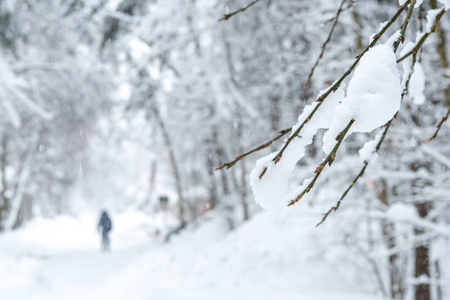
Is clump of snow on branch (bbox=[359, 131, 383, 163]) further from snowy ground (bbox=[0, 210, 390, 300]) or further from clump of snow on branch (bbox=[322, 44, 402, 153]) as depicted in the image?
snowy ground (bbox=[0, 210, 390, 300])

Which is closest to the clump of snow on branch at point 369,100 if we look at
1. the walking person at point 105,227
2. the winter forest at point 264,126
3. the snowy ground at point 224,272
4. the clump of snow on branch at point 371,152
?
the winter forest at point 264,126

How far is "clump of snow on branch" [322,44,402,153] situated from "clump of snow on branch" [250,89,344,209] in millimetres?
47

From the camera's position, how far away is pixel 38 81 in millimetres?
9930

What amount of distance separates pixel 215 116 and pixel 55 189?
25831 mm

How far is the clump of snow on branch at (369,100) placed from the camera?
77 centimetres

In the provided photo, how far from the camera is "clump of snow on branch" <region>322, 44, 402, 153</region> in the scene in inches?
30.2

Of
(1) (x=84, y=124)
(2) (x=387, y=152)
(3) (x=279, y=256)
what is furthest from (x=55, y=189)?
(2) (x=387, y=152)

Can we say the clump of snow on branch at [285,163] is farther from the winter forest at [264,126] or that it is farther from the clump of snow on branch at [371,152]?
the clump of snow on branch at [371,152]

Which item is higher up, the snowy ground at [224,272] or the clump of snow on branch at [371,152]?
the clump of snow on branch at [371,152]

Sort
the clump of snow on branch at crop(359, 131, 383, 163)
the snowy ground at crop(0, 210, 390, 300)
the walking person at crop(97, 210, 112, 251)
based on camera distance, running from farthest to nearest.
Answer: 1. the walking person at crop(97, 210, 112, 251)
2. the snowy ground at crop(0, 210, 390, 300)
3. the clump of snow on branch at crop(359, 131, 383, 163)

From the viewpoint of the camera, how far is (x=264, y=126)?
963cm

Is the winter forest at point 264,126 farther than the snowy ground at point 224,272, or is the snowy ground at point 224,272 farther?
the snowy ground at point 224,272

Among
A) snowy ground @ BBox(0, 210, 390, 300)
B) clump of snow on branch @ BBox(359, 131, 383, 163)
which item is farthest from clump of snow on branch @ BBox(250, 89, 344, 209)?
snowy ground @ BBox(0, 210, 390, 300)

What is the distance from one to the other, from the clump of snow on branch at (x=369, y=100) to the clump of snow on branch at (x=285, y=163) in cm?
5
